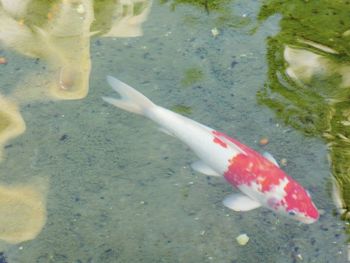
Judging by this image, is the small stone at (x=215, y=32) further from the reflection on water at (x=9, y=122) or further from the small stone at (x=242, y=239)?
the small stone at (x=242, y=239)

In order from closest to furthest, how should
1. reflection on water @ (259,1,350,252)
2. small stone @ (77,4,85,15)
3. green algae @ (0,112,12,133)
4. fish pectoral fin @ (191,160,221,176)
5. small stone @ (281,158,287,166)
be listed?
1. fish pectoral fin @ (191,160,221,176)
2. small stone @ (281,158,287,166)
3. reflection on water @ (259,1,350,252)
4. green algae @ (0,112,12,133)
5. small stone @ (77,4,85,15)

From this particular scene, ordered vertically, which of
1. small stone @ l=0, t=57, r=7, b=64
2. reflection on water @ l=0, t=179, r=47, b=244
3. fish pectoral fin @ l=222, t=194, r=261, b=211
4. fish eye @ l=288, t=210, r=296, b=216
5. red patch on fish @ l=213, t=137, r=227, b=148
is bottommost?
reflection on water @ l=0, t=179, r=47, b=244

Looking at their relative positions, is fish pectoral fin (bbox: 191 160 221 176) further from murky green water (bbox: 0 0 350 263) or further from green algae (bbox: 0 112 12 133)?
green algae (bbox: 0 112 12 133)

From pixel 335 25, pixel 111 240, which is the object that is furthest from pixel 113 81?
pixel 335 25

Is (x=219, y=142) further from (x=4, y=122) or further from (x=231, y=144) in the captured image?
(x=4, y=122)

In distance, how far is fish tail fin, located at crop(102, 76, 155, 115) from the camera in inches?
142

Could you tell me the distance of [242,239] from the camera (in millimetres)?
3438

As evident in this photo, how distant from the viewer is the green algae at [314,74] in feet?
12.8

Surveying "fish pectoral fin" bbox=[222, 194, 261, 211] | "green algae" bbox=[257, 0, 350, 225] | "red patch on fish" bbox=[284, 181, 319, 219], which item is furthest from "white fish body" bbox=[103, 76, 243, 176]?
"green algae" bbox=[257, 0, 350, 225]

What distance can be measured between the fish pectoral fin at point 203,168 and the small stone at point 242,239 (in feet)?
1.42

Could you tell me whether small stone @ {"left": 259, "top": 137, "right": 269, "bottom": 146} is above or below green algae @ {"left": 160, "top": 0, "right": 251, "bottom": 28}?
below

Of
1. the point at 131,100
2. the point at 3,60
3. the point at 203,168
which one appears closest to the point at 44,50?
the point at 3,60

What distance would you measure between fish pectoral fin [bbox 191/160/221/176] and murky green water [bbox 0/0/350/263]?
0.24ft

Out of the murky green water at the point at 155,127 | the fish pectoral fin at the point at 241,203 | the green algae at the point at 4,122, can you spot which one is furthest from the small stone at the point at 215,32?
the green algae at the point at 4,122
